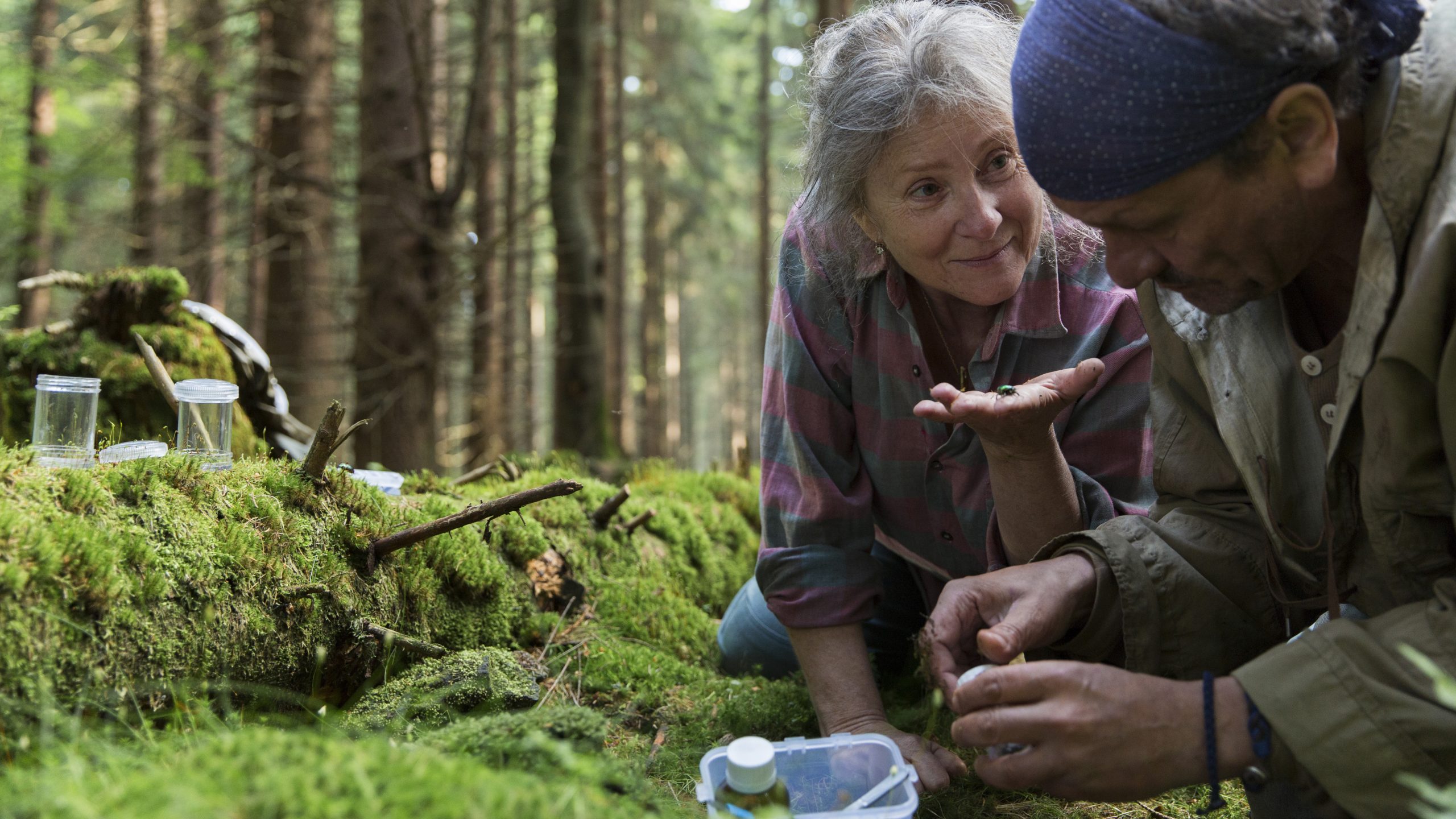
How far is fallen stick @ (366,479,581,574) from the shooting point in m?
2.49

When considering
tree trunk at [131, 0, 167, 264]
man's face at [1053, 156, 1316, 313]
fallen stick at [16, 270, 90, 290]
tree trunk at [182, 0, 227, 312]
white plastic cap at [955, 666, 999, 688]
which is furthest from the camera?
tree trunk at [131, 0, 167, 264]

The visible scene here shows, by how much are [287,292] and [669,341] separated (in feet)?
46.6

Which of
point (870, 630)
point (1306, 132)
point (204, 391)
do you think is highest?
point (1306, 132)

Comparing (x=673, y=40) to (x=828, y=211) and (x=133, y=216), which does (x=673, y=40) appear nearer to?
(x=133, y=216)

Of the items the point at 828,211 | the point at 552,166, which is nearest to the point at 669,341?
the point at 552,166

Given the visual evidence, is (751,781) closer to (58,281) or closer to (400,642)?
(400,642)

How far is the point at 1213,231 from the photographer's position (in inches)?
69.1

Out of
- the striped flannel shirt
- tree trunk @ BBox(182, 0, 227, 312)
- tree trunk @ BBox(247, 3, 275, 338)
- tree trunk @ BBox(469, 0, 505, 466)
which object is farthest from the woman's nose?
tree trunk @ BBox(182, 0, 227, 312)

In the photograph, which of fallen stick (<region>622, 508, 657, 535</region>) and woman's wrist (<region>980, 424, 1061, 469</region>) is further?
fallen stick (<region>622, 508, 657, 535</region>)

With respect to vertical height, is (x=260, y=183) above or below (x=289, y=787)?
above

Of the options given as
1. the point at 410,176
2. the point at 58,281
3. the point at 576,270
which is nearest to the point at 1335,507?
the point at 58,281

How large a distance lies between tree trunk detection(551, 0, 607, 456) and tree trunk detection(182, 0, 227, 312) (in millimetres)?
2761

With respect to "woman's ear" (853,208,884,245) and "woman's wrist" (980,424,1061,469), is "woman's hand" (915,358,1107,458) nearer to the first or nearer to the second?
"woman's wrist" (980,424,1061,469)

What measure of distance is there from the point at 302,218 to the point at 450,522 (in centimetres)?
672
